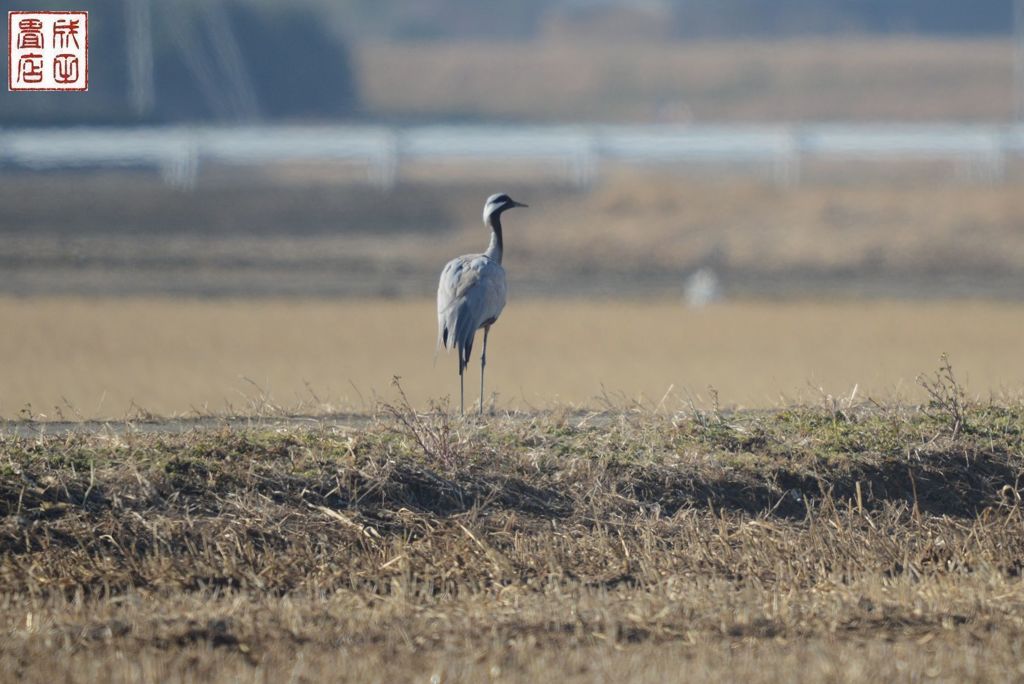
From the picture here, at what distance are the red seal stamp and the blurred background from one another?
155 inches

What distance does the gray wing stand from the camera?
12.6m

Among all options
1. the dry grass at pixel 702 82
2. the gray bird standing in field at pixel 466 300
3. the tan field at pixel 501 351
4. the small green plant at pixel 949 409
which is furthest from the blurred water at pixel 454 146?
the small green plant at pixel 949 409

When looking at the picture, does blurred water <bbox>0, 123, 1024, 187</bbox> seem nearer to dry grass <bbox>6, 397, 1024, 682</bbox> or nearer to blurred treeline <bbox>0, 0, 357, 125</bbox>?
blurred treeline <bbox>0, 0, 357, 125</bbox>

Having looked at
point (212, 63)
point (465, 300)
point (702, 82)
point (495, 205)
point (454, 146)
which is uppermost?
point (702, 82)

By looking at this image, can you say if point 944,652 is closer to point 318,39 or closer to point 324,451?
point 324,451

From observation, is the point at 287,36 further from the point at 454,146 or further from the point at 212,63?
the point at 454,146

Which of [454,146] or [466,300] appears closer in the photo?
[466,300]

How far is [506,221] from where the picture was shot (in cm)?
4831

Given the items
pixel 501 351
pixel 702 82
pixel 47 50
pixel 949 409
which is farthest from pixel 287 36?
pixel 949 409

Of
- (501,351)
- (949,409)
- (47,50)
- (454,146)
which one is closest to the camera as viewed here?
(949,409)

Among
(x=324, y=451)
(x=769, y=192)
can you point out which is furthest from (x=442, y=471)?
(x=769, y=192)

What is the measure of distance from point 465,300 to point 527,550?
10.9 feet

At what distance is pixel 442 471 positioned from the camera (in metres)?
10.3

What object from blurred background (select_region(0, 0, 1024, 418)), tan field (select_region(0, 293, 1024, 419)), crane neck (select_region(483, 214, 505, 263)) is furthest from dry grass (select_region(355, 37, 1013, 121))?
crane neck (select_region(483, 214, 505, 263))
